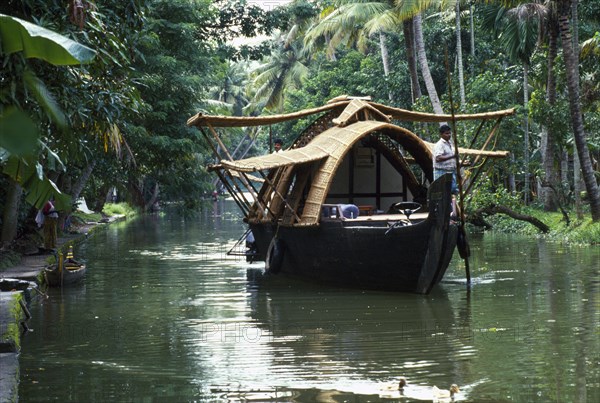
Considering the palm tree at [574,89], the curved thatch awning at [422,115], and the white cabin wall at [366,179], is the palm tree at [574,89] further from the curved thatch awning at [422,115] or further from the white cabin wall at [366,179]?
the curved thatch awning at [422,115]

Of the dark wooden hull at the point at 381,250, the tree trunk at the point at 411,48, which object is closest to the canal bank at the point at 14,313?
the dark wooden hull at the point at 381,250

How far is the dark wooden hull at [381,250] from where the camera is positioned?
13719 mm

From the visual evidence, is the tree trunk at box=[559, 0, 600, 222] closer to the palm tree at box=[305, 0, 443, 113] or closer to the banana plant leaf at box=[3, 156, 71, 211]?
the palm tree at box=[305, 0, 443, 113]

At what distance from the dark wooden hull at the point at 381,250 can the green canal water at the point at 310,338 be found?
0.32m

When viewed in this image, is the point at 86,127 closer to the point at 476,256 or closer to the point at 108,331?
the point at 108,331

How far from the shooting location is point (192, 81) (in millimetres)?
27547

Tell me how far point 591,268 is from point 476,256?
3.78 m

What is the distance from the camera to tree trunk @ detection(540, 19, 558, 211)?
27.4 m

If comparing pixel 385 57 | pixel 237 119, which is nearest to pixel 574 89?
pixel 237 119

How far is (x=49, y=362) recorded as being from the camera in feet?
31.5

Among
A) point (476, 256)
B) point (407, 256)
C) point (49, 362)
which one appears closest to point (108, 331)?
point (49, 362)

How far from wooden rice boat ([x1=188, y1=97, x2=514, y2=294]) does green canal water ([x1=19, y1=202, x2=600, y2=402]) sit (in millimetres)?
459

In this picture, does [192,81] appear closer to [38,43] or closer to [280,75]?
[38,43]

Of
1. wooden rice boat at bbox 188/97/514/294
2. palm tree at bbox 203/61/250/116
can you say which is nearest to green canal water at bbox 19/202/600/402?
wooden rice boat at bbox 188/97/514/294
